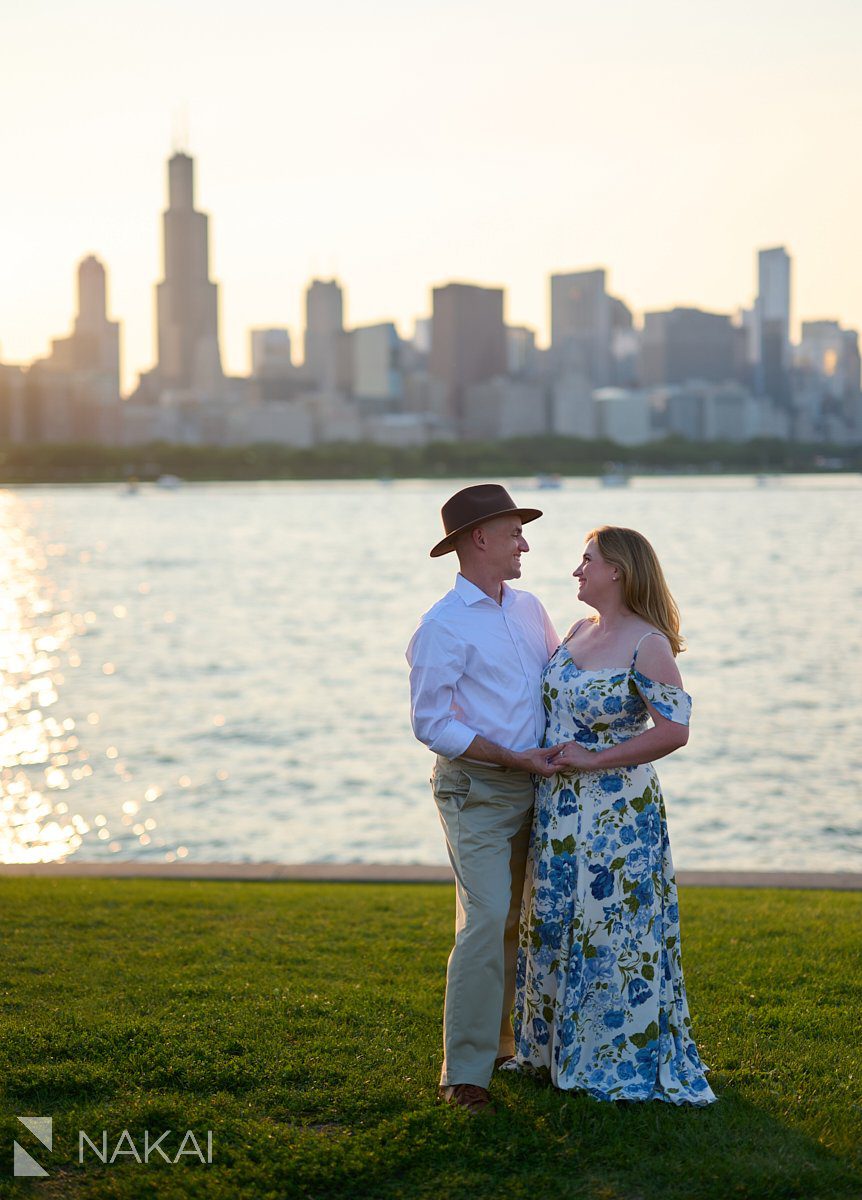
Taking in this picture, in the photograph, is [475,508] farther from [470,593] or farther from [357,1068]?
[357,1068]

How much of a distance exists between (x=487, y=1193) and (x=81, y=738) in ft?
54.2

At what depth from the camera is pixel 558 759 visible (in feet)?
15.3

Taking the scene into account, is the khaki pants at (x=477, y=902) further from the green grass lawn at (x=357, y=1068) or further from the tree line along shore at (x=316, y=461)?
the tree line along shore at (x=316, y=461)

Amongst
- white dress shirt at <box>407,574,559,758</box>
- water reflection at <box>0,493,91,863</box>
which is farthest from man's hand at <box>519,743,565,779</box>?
water reflection at <box>0,493,91,863</box>

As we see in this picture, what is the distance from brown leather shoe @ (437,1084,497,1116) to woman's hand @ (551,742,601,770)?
1133mm

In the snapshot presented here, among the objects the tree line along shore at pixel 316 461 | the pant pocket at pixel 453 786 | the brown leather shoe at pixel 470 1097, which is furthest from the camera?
the tree line along shore at pixel 316 461

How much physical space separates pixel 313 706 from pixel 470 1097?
693 inches

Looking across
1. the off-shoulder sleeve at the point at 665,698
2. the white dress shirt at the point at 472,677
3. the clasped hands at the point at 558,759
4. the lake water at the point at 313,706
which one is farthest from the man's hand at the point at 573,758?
the lake water at the point at 313,706

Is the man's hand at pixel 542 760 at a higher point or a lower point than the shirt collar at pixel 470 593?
lower

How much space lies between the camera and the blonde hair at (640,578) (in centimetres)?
472

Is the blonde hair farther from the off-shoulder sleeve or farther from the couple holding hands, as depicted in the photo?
the off-shoulder sleeve

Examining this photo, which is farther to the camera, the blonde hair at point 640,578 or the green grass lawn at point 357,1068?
the blonde hair at point 640,578

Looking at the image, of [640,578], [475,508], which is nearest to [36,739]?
[475,508]

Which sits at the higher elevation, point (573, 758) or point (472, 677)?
point (472, 677)
